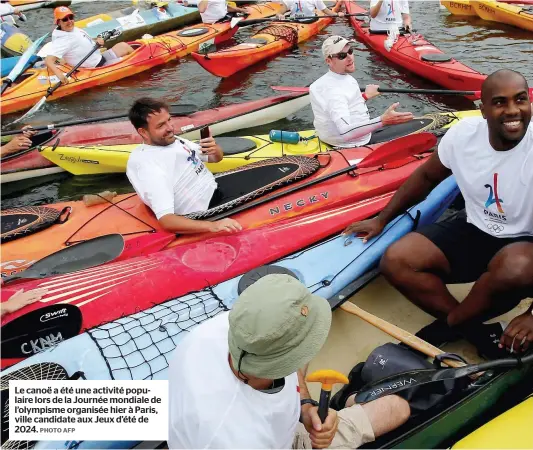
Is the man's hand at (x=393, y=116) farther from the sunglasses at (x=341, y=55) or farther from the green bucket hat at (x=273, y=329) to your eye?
the green bucket hat at (x=273, y=329)

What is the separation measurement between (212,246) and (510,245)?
1694mm

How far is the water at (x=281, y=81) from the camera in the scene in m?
5.50

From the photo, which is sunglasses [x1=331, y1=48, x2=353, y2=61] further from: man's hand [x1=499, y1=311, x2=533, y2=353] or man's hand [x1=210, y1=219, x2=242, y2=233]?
man's hand [x1=499, y1=311, x2=533, y2=353]

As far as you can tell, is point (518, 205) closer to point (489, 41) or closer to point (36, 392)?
point (36, 392)

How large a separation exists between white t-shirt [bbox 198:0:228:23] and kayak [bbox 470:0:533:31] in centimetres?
496

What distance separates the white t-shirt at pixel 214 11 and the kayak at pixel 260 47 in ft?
3.20

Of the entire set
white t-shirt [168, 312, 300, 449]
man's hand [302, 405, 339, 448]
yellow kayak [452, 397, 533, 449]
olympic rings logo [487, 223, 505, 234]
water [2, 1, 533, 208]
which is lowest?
water [2, 1, 533, 208]

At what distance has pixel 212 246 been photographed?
3.16 metres

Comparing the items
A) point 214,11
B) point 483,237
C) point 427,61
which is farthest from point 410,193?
point 214,11

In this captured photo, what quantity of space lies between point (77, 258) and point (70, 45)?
4.98 metres

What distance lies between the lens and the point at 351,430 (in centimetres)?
192

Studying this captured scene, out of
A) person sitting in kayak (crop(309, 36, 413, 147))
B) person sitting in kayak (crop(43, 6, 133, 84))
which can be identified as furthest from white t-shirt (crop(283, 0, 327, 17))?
person sitting in kayak (crop(309, 36, 413, 147))

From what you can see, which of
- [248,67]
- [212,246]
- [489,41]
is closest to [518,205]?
[212,246]

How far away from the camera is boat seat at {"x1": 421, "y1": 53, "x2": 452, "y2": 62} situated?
6.83 m
